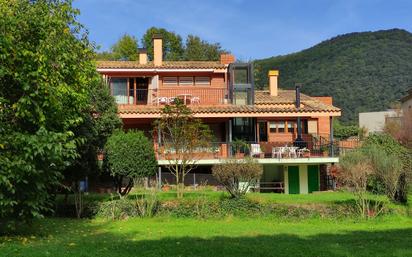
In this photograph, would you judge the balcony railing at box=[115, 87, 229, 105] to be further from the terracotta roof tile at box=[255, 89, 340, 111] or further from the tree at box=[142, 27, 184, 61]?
the tree at box=[142, 27, 184, 61]

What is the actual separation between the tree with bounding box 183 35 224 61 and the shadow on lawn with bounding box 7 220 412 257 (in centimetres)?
4967

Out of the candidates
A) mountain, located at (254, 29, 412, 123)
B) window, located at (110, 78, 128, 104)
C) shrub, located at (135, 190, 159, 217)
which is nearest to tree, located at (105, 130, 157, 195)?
shrub, located at (135, 190, 159, 217)

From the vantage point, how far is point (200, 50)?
209 feet

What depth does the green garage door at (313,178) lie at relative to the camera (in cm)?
3219

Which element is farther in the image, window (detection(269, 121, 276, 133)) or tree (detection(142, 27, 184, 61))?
tree (detection(142, 27, 184, 61))

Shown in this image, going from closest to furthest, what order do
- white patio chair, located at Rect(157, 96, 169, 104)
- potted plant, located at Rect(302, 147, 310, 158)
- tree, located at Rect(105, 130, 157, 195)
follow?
tree, located at Rect(105, 130, 157, 195) → potted plant, located at Rect(302, 147, 310, 158) → white patio chair, located at Rect(157, 96, 169, 104)

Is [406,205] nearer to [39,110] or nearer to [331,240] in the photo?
[331,240]

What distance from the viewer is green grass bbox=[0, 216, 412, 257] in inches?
434

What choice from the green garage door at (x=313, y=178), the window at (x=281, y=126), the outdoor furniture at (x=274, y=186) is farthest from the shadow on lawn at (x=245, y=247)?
the window at (x=281, y=126)

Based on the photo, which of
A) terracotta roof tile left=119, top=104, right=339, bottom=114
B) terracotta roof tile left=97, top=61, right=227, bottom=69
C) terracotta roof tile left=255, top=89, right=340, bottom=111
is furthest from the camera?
terracotta roof tile left=97, top=61, right=227, bottom=69

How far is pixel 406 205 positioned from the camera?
22.8m

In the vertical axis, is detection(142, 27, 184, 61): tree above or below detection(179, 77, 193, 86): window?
above

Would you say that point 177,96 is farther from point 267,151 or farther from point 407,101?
point 407,101

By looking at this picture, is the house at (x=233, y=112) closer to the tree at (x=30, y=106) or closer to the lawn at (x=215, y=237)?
the lawn at (x=215, y=237)
